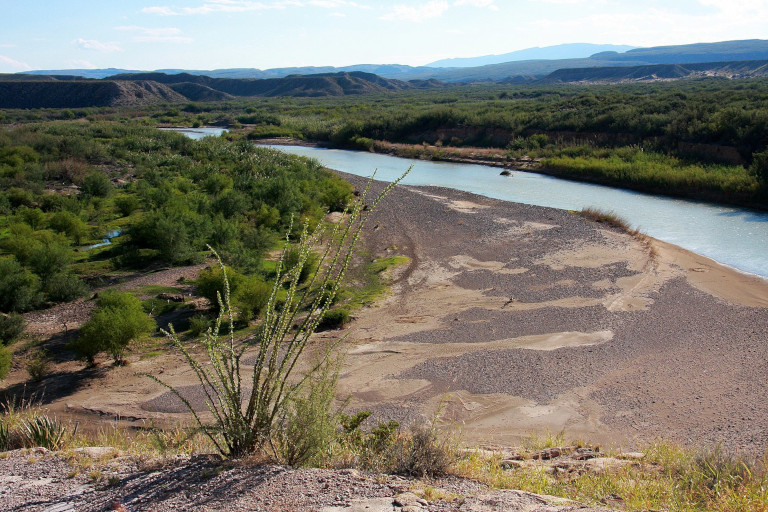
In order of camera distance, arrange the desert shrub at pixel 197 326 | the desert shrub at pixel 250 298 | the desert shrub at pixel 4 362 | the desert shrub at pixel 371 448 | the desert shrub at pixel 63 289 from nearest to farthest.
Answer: the desert shrub at pixel 371 448
the desert shrub at pixel 4 362
the desert shrub at pixel 197 326
the desert shrub at pixel 250 298
the desert shrub at pixel 63 289

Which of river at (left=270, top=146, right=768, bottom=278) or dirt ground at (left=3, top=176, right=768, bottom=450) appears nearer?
dirt ground at (left=3, top=176, right=768, bottom=450)

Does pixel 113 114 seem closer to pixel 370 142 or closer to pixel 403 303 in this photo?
pixel 370 142

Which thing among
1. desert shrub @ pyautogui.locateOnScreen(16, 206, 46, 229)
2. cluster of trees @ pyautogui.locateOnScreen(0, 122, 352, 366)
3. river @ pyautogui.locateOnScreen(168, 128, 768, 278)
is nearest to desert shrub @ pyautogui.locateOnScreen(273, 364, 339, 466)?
cluster of trees @ pyautogui.locateOnScreen(0, 122, 352, 366)

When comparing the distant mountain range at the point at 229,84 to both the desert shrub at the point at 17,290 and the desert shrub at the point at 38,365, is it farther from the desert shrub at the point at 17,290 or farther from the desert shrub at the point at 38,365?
the desert shrub at the point at 38,365

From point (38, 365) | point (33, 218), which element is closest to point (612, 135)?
point (33, 218)

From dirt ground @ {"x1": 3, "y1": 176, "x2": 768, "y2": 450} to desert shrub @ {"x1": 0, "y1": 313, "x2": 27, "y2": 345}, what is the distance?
68 centimetres

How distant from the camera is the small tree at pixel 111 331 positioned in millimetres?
10000

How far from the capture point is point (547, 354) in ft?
36.4

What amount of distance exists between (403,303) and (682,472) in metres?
8.95

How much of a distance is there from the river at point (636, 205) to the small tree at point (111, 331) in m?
13.3

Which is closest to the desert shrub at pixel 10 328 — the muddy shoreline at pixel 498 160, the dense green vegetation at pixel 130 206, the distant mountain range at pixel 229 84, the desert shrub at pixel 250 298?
the dense green vegetation at pixel 130 206

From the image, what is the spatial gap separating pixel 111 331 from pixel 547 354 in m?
8.29

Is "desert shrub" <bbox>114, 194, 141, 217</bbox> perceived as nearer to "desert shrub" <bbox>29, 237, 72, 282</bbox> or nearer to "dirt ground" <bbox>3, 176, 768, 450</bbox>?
"desert shrub" <bbox>29, 237, 72, 282</bbox>

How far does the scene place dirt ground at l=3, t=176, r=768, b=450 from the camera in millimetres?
8742
